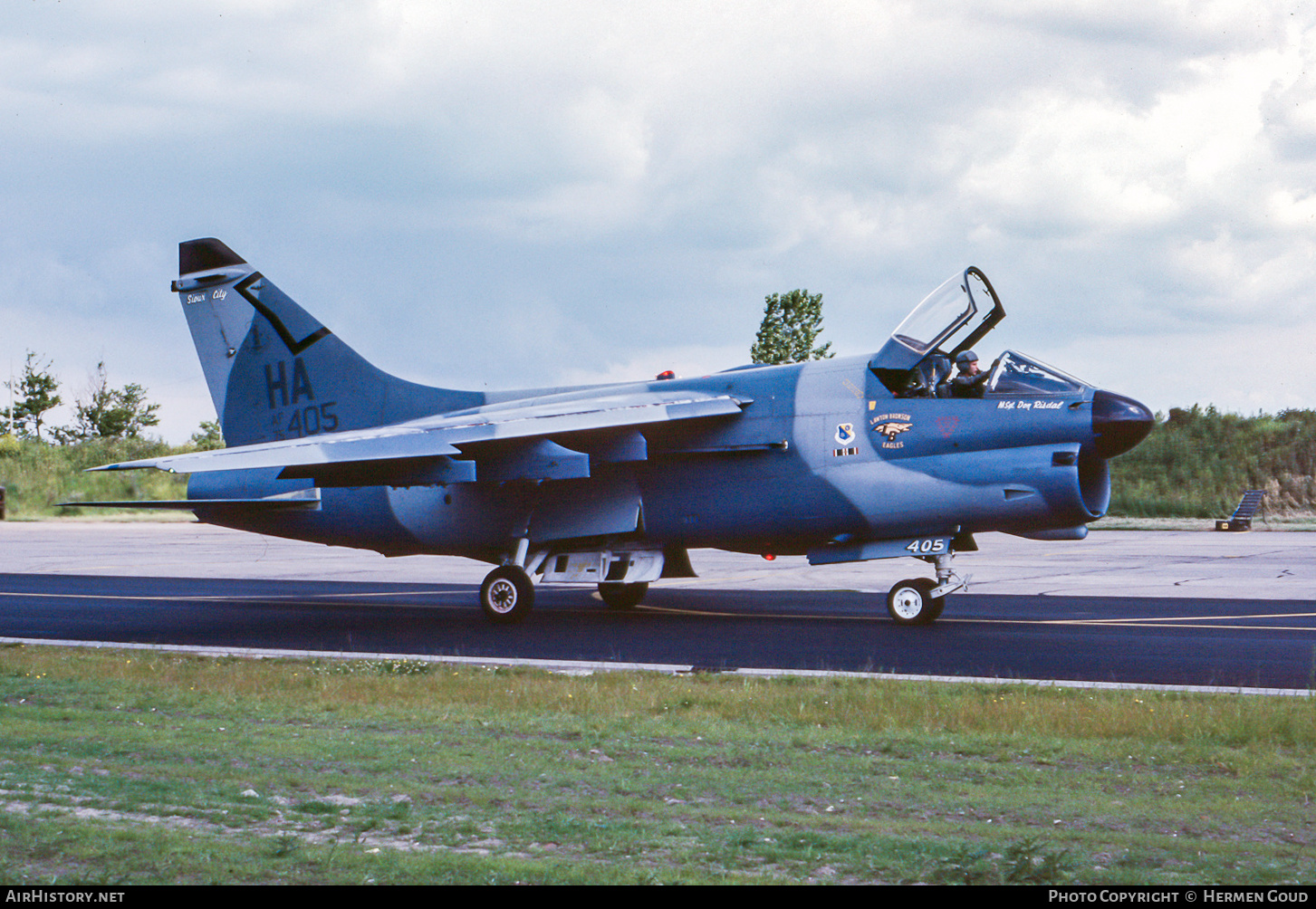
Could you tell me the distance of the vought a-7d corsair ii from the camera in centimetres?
1484

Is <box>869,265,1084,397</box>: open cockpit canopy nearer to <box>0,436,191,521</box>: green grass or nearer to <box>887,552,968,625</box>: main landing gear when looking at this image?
<box>887,552,968,625</box>: main landing gear

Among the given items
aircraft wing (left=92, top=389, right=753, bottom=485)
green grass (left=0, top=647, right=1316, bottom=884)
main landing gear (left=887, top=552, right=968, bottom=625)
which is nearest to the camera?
green grass (left=0, top=647, right=1316, bottom=884)

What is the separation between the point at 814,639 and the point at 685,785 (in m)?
7.78

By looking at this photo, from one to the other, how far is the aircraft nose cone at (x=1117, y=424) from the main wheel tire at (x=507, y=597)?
25.5ft

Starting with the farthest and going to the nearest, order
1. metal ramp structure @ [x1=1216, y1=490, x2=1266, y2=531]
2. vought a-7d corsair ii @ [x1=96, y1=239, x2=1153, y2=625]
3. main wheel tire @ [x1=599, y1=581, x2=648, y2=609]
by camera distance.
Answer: metal ramp structure @ [x1=1216, y1=490, x2=1266, y2=531] < main wheel tire @ [x1=599, y1=581, x2=648, y2=609] < vought a-7d corsair ii @ [x1=96, y1=239, x2=1153, y2=625]

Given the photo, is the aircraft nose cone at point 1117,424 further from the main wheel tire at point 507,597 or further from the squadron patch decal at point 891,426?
the main wheel tire at point 507,597

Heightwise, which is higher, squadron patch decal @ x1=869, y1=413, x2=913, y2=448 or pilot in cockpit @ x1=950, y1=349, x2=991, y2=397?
pilot in cockpit @ x1=950, y1=349, x2=991, y2=397

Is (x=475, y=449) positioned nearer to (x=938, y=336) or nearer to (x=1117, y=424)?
(x=938, y=336)

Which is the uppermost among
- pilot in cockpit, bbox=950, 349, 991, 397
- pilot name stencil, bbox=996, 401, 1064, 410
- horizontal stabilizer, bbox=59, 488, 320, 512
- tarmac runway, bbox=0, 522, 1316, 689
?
pilot in cockpit, bbox=950, 349, 991, 397

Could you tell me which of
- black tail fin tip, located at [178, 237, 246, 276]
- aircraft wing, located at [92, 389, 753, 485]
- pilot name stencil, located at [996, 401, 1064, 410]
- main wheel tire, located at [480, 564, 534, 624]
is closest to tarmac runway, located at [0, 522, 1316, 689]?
main wheel tire, located at [480, 564, 534, 624]

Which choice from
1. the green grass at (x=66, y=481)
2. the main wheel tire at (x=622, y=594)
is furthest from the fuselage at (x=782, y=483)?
the green grass at (x=66, y=481)

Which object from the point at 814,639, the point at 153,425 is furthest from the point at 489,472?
the point at 153,425

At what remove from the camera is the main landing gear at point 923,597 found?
15555 mm

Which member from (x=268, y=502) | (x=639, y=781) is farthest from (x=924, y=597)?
(x=268, y=502)
